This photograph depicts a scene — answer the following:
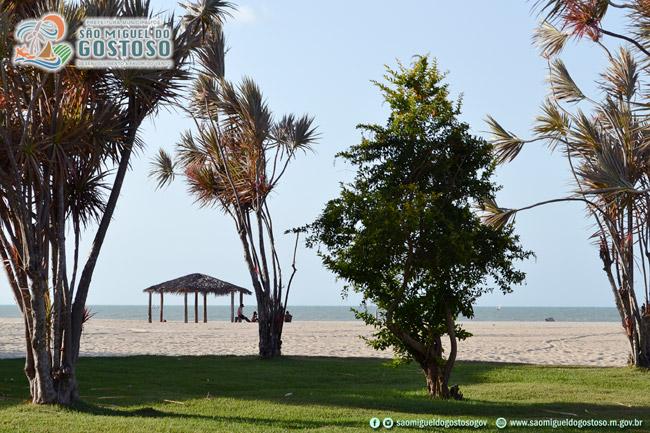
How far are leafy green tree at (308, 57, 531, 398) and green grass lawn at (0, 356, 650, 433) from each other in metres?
1.18

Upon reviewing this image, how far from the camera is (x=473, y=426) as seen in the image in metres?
8.52

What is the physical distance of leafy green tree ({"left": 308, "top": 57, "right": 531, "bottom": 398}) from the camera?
10617 millimetres

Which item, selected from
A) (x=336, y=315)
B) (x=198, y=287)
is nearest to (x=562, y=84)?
(x=198, y=287)

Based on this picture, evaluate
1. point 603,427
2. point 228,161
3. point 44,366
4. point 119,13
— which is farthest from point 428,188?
point 228,161

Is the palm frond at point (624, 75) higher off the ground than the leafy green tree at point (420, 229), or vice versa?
the palm frond at point (624, 75)

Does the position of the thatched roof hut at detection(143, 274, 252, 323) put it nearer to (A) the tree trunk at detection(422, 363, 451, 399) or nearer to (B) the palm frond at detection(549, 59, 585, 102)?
(B) the palm frond at detection(549, 59, 585, 102)

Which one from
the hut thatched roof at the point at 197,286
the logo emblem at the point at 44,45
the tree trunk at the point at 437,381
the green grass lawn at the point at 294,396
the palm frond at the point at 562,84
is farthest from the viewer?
the hut thatched roof at the point at 197,286

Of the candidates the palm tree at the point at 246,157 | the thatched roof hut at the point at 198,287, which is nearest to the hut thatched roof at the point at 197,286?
the thatched roof hut at the point at 198,287

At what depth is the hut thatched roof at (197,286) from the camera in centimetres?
4149

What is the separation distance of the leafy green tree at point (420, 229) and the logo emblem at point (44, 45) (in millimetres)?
3899

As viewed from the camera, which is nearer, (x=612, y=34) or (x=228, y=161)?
(x=612, y=34)

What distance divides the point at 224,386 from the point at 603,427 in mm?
6060

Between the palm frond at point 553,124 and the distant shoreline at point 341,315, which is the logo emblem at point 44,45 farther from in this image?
the distant shoreline at point 341,315

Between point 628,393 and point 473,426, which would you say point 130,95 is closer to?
point 473,426
